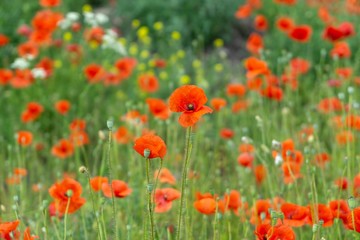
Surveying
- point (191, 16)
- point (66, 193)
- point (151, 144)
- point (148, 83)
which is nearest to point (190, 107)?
point (151, 144)

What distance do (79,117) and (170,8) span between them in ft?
5.55

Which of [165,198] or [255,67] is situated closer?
[165,198]

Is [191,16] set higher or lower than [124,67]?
higher

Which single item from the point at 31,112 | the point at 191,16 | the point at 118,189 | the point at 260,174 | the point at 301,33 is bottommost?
the point at 260,174

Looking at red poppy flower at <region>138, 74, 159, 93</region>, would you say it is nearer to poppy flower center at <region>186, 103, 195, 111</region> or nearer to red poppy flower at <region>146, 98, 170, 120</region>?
red poppy flower at <region>146, 98, 170, 120</region>

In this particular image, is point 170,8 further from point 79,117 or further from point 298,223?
point 298,223

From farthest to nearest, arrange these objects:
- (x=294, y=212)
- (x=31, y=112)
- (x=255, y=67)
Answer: (x=31, y=112) → (x=255, y=67) → (x=294, y=212)

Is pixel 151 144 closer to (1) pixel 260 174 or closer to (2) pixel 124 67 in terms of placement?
(1) pixel 260 174

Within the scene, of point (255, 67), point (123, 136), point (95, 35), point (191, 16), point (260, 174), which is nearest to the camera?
point (255, 67)

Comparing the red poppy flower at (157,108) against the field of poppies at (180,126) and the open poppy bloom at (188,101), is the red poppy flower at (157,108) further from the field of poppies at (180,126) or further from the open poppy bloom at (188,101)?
the open poppy bloom at (188,101)

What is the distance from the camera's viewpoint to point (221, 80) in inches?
197

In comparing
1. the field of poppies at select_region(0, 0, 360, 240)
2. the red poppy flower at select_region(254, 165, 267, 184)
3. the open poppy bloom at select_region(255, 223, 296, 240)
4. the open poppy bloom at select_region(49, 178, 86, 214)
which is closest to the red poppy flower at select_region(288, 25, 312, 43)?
the field of poppies at select_region(0, 0, 360, 240)

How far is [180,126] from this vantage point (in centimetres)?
394

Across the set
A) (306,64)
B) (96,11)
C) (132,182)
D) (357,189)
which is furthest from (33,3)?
(357,189)
